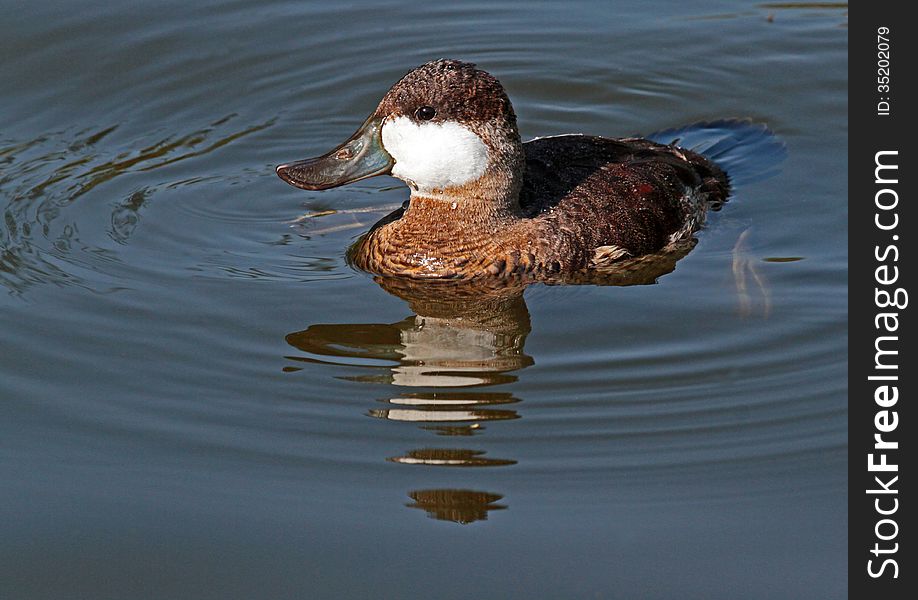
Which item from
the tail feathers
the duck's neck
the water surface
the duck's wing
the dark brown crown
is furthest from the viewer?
the tail feathers

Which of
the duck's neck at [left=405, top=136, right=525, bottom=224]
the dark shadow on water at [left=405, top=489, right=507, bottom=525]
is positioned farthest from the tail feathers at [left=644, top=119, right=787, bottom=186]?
the dark shadow on water at [left=405, top=489, right=507, bottom=525]

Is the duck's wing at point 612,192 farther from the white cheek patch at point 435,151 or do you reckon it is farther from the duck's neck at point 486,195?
the white cheek patch at point 435,151

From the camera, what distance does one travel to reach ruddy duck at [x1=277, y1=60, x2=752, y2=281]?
6359 millimetres

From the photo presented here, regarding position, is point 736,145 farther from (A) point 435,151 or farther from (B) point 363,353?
(B) point 363,353

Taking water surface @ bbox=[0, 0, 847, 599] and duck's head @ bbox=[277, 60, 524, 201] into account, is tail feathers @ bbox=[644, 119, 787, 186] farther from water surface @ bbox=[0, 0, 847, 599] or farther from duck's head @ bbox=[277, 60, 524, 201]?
duck's head @ bbox=[277, 60, 524, 201]

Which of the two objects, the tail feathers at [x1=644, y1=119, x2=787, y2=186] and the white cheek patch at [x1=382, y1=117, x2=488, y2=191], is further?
the tail feathers at [x1=644, y1=119, x2=787, y2=186]

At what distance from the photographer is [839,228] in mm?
7273

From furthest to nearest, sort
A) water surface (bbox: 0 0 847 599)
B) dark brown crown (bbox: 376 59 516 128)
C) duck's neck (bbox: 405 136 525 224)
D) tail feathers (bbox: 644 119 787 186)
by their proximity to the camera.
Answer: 1. tail feathers (bbox: 644 119 787 186)
2. duck's neck (bbox: 405 136 525 224)
3. dark brown crown (bbox: 376 59 516 128)
4. water surface (bbox: 0 0 847 599)

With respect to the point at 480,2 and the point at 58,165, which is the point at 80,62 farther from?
the point at 480,2

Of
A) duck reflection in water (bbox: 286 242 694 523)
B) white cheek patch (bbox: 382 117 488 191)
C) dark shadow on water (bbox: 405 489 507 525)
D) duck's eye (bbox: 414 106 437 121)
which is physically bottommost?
dark shadow on water (bbox: 405 489 507 525)

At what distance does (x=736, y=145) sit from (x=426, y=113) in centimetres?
262

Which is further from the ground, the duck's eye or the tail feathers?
the tail feathers

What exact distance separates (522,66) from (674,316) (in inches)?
143
